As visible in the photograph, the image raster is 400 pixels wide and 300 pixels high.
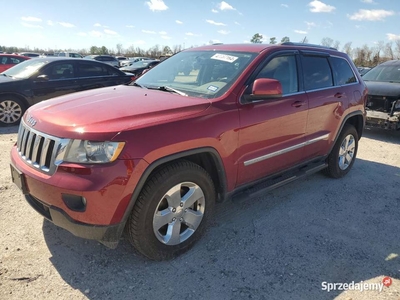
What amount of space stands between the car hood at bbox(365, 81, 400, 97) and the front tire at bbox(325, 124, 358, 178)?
318 centimetres

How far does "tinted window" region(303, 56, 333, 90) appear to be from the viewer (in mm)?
4000

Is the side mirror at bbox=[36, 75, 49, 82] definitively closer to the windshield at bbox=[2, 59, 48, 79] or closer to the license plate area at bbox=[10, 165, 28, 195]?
the windshield at bbox=[2, 59, 48, 79]

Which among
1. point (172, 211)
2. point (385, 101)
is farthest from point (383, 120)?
point (172, 211)

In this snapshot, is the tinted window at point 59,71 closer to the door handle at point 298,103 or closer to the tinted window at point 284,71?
the tinted window at point 284,71

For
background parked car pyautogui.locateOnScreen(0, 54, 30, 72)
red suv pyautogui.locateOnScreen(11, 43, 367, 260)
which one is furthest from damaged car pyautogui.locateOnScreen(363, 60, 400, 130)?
background parked car pyautogui.locateOnScreen(0, 54, 30, 72)

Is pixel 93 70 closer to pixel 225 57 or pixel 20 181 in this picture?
pixel 225 57

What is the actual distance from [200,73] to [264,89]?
0.83 m

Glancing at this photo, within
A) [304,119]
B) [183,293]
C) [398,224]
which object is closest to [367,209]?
[398,224]

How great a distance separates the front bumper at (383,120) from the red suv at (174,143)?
3777mm

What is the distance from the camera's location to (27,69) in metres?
7.92

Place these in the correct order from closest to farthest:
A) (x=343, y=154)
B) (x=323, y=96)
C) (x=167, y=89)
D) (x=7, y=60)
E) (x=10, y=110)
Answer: (x=167, y=89) → (x=323, y=96) → (x=343, y=154) → (x=10, y=110) → (x=7, y=60)

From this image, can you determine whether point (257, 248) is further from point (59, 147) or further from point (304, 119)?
point (59, 147)

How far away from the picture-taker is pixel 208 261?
2.86 meters

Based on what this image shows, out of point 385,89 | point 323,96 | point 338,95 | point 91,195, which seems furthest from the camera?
point 385,89
